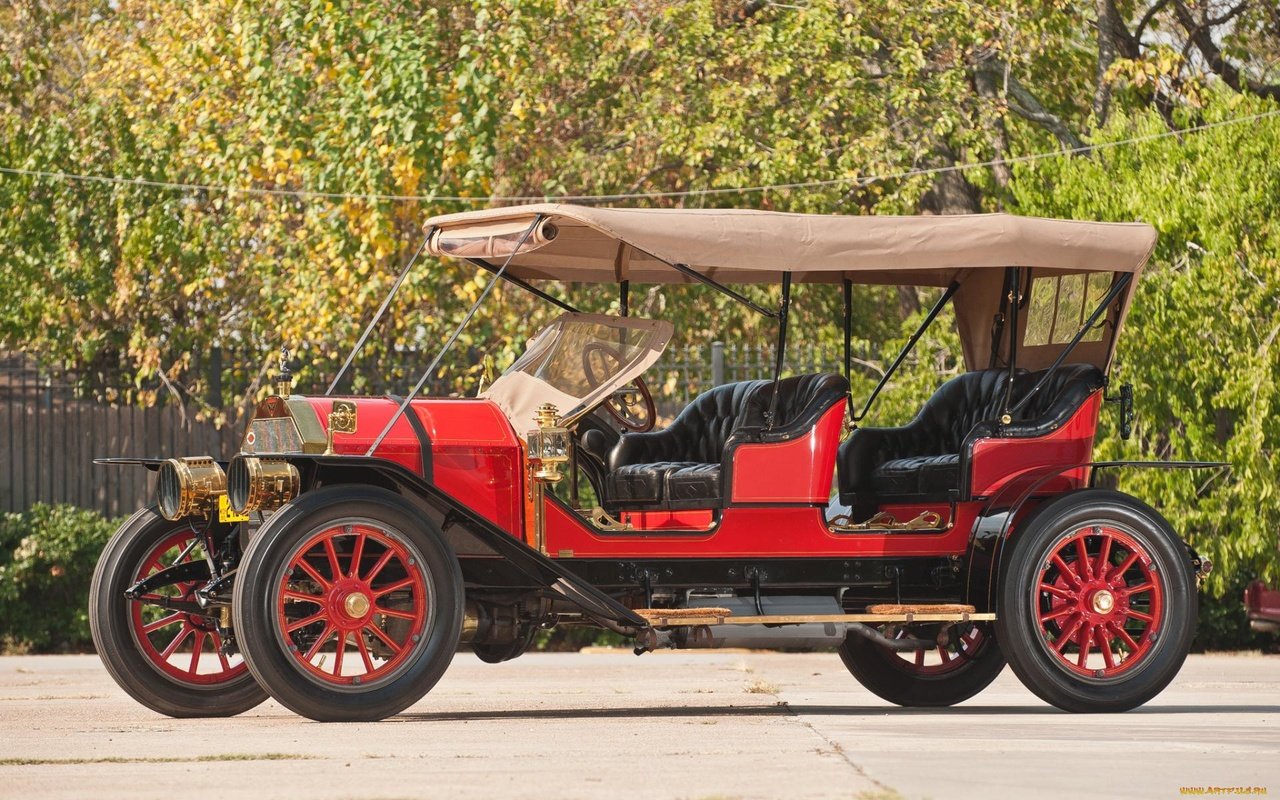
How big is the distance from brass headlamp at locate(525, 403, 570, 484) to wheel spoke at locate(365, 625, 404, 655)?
1020mm

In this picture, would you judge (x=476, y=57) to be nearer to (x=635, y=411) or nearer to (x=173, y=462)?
(x=635, y=411)

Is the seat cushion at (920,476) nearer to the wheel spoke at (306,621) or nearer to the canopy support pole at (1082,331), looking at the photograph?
the canopy support pole at (1082,331)

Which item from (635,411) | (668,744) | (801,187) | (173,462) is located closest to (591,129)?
(801,187)

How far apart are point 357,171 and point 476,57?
4.67ft

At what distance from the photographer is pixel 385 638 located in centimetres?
823

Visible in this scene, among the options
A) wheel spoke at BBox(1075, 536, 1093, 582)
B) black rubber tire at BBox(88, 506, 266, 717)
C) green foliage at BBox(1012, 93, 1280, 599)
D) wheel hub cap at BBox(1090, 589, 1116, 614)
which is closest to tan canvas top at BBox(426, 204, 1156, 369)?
wheel spoke at BBox(1075, 536, 1093, 582)

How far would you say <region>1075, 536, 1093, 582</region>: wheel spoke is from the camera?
9.20m

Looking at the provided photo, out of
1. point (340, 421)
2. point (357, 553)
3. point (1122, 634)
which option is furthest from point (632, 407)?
point (1122, 634)

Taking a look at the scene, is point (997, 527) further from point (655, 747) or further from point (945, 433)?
point (655, 747)

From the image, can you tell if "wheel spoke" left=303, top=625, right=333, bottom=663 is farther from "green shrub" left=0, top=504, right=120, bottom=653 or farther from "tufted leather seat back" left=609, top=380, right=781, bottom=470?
"green shrub" left=0, top=504, right=120, bottom=653

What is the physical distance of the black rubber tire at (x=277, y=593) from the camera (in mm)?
7949

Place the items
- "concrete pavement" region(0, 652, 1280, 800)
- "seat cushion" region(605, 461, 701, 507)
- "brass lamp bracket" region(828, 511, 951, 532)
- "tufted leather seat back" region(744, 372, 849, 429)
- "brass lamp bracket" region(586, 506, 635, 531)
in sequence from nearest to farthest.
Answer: "concrete pavement" region(0, 652, 1280, 800), "brass lamp bracket" region(586, 506, 635, 531), "tufted leather seat back" region(744, 372, 849, 429), "seat cushion" region(605, 461, 701, 507), "brass lamp bracket" region(828, 511, 951, 532)

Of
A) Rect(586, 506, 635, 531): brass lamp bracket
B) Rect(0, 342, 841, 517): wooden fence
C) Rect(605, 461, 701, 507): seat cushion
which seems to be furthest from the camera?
Rect(0, 342, 841, 517): wooden fence

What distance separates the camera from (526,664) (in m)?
14.7
